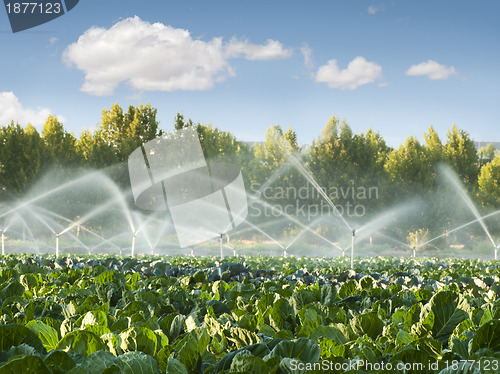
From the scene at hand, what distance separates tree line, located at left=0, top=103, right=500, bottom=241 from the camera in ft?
98.6

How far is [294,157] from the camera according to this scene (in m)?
35.1

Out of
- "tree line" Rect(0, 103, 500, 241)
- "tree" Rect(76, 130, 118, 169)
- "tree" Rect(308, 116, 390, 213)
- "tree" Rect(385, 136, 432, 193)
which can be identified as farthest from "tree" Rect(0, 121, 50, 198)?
"tree" Rect(385, 136, 432, 193)

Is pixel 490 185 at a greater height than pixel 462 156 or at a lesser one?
lesser

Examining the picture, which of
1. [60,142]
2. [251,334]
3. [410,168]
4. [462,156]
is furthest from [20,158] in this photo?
[251,334]

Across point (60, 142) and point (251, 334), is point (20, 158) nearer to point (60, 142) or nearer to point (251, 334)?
A: point (60, 142)

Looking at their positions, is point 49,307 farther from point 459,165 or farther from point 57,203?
point 459,165

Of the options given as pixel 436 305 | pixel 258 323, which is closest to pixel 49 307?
pixel 258 323

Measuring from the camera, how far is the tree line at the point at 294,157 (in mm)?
30047

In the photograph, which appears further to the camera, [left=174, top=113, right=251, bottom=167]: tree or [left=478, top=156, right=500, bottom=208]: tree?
[left=174, top=113, right=251, bottom=167]: tree

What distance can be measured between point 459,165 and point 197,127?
1901cm

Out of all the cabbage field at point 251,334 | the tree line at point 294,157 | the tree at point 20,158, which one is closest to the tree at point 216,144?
the tree line at point 294,157

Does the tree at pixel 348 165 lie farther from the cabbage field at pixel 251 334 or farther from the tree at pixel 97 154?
the cabbage field at pixel 251 334

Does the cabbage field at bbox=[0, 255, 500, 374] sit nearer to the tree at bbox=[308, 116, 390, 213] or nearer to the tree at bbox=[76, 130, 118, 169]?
the tree at bbox=[308, 116, 390, 213]

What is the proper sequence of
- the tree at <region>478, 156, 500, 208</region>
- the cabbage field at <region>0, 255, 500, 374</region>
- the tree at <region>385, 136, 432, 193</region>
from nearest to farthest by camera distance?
1. the cabbage field at <region>0, 255, 500, 374</region>
2. the tree at <region>478, 156, 500, 208</region>
3. the tree at <region>385, 136, 432, 193</region>
